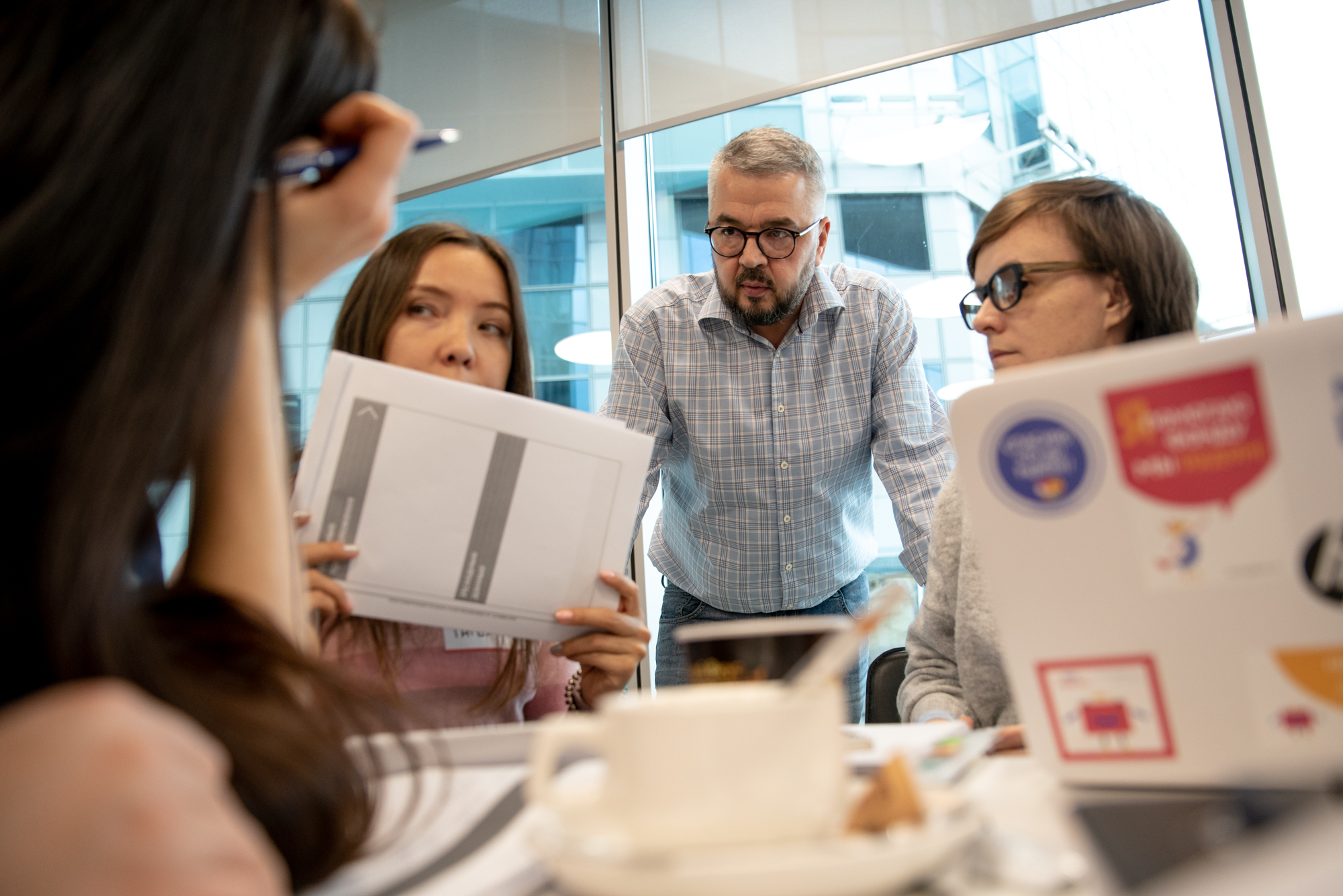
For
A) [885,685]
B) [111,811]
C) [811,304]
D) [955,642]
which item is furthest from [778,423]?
[111,811]

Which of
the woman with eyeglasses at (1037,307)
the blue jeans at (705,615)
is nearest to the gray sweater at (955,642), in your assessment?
the woman with eyeglasses at (1037,307)

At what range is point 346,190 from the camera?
0.65m

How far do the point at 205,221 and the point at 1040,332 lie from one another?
1194 mm

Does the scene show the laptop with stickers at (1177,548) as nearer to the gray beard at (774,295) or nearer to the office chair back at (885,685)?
the office chair back at (885,685)

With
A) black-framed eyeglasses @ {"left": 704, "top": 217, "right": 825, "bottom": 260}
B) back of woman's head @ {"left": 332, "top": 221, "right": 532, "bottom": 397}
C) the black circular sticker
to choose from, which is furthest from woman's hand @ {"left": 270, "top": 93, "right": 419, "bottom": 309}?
black-framed eyeglasses @ {"left": 704, "top": 217, "right": 825, "bottom": 260}

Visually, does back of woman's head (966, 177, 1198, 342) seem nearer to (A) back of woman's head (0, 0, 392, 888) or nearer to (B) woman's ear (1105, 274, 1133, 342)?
(B) woman's ear (1105, 274, 1133, 342)

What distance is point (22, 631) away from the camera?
0.37m

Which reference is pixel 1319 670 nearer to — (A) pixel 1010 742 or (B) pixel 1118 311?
(A) pixel 1010 742

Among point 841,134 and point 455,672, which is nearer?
point 455,672

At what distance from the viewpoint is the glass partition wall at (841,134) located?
2.54 meters

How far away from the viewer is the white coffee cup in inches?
14.3

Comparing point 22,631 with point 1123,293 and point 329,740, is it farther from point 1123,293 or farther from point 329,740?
point 1123,293

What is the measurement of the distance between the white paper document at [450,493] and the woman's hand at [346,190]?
1.26 feet

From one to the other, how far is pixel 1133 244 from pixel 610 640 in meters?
0.95
